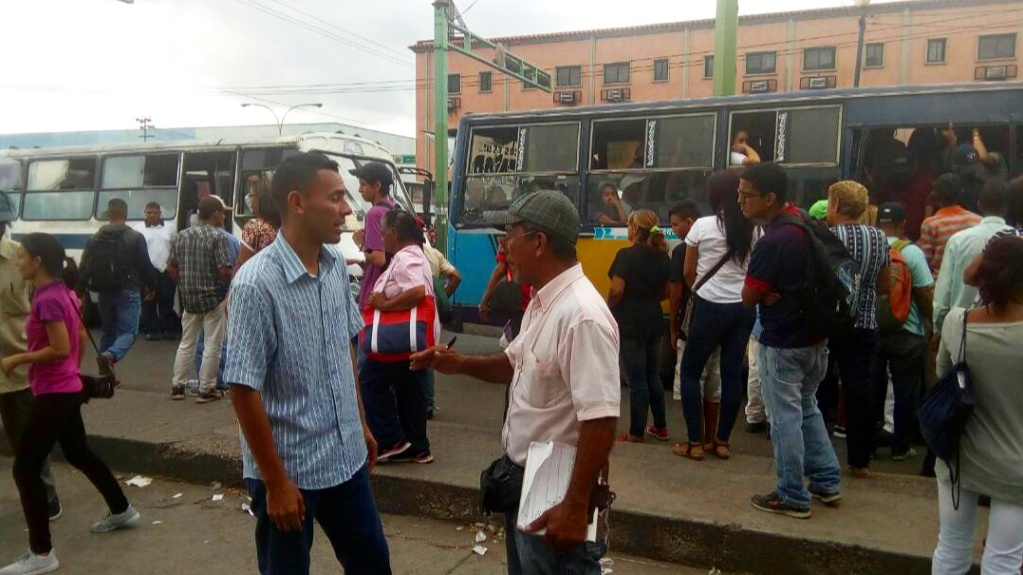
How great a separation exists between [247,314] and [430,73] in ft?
166

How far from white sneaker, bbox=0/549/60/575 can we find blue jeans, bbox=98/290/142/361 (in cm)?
426

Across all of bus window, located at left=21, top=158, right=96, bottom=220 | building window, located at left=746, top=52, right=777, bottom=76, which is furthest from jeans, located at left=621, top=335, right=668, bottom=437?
building window, located at left=746, top=52, right=777, bottom=76

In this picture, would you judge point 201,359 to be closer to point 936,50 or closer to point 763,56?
point 763,56

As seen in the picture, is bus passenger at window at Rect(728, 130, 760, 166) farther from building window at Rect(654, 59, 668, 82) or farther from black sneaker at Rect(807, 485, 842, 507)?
building window at Rect(654, 59, 668, 82)

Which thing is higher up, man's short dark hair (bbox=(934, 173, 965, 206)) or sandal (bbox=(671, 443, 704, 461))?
man's short dark hair (bbox=(934, 173, 965, 206))

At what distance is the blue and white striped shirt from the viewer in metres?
2.48

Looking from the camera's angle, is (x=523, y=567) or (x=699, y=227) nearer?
(x=523, y=567)

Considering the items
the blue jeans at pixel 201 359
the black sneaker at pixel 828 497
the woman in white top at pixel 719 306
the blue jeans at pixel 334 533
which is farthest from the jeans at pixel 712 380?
the blue jeans at pixel 201 359

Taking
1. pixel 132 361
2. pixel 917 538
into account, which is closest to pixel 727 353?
pixel 917 538

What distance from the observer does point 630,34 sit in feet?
154

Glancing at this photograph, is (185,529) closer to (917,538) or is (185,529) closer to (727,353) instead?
(727,353)

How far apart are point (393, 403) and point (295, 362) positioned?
2749mm

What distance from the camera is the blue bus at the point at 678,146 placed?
721 cm

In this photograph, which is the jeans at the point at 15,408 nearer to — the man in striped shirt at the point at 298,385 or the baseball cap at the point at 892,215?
the man in striped shirt at the point at 298,385
